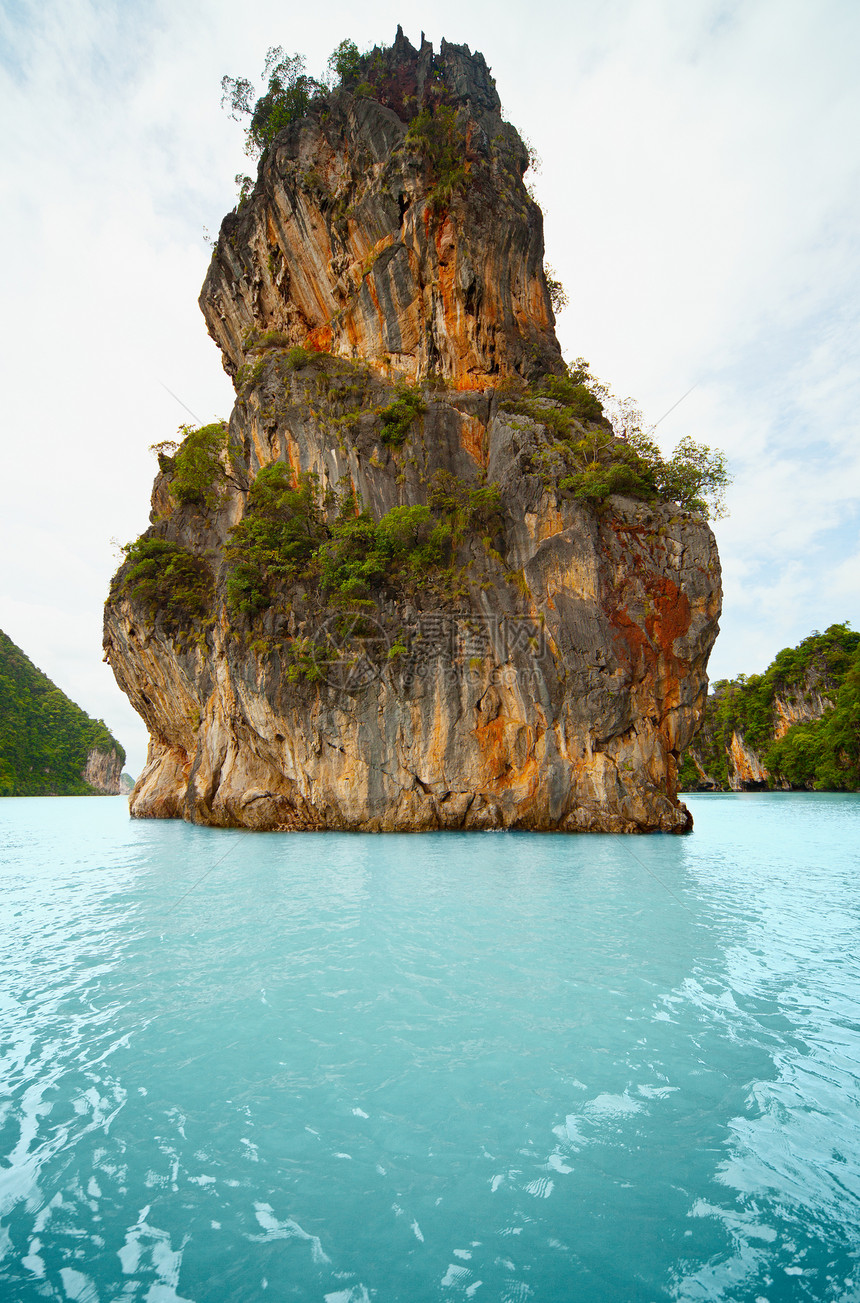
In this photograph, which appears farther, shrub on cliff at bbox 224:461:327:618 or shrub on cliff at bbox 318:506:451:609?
shrub on cliff at bbox 224:461:327:618

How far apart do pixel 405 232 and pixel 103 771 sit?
64.9 m

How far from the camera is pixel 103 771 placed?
214ft

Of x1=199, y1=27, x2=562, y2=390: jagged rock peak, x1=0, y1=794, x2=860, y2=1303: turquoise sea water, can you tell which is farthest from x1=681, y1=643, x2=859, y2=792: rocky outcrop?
x1=0, y1=794, x2=860, y2=1303: turquoise sea water

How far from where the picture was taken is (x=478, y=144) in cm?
2066

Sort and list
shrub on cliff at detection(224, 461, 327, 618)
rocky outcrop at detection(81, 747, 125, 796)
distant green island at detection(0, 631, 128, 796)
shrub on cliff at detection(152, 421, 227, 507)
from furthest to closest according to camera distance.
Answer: rocky outcrop at detection(81, 747, 125, 796) → distant green island at detection(0, 631, 128, 796) → shrub on cliff at detection(152, 421, 227, 507) → shrub on cliff at detection(224, 461, 327, 618)

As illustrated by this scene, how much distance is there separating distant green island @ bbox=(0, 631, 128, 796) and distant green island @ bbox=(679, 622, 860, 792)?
196 feet

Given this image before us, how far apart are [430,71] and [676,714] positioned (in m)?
26.6

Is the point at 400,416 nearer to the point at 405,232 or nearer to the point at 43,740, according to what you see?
the point at 405,232

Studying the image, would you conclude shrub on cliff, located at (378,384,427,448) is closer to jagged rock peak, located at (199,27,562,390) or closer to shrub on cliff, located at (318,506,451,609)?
jagged rock peak, located at (199,27,562,390)

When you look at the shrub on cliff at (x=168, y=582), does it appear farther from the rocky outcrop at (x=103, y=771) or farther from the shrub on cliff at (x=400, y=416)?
the rocky outcrop at (x=103, y=771)

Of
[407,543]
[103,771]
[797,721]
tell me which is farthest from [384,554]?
[103,771]

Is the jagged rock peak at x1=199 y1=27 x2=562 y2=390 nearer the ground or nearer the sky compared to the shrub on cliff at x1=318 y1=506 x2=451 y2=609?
nearer the sky

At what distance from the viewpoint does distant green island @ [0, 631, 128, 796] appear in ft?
172

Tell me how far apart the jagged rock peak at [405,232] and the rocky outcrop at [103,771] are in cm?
5469
